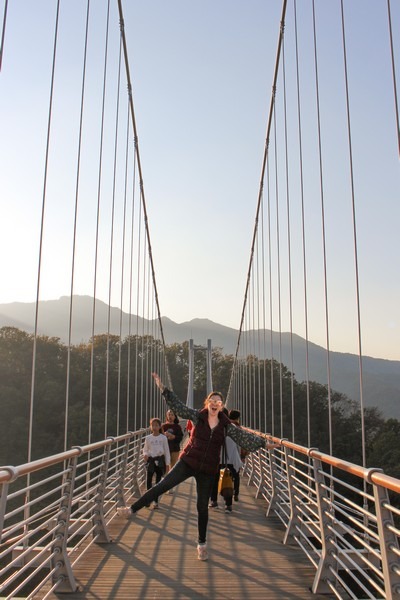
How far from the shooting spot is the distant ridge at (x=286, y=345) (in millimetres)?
103356

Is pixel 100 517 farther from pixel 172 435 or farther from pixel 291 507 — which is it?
pixel 172 435

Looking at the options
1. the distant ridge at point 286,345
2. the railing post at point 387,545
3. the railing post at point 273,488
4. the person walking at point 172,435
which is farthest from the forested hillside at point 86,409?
the distant ridge at point 286,345

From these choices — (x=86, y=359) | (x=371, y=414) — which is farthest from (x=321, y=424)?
(x=86, y=359)

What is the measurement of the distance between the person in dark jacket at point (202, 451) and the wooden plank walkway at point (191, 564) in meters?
0.31

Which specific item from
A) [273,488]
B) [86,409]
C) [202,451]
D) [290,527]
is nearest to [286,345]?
[86,409]

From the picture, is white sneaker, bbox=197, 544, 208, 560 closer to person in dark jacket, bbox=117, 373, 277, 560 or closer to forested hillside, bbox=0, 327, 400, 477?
person in dark jacket, bbox=117, 373, 277, 560

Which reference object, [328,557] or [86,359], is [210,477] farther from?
[86,359]

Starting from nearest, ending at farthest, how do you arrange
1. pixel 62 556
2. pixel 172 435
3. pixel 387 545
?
pixel 387 545, pixel 62 556, pixel 172 435

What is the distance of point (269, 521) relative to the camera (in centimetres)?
584

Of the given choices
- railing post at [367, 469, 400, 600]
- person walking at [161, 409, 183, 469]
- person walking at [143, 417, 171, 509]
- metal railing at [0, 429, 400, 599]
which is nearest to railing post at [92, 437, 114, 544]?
metal railing at [0, 429, 400, 599]

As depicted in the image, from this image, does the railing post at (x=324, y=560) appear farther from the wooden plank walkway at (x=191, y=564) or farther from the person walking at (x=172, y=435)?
the person walking at (x=172, y=435)

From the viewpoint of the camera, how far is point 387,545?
236cm

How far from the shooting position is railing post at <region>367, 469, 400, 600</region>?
90.1 inches

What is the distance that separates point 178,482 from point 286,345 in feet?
349
